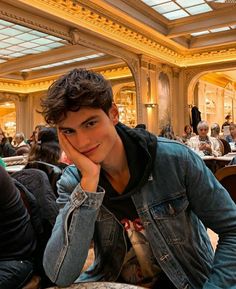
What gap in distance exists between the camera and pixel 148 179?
3.66 feet

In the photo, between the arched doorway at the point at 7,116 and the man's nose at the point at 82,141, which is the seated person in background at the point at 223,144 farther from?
the arched doorway at the point at 7,116

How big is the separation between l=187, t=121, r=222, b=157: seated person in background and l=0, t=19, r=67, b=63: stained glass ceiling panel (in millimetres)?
4313

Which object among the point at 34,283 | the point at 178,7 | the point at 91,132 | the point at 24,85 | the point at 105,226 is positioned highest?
the point at 178,7

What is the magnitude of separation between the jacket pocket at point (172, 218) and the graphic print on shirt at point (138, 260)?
8 cm

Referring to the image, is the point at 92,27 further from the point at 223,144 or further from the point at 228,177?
the point at 228,177

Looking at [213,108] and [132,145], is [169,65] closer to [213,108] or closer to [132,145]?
[213,108]

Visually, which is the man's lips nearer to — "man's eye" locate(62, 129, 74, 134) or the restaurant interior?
"man's eye" locate(62, 129, 74, 134)

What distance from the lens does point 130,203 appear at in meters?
1.16

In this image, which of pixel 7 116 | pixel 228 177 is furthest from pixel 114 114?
pixel 7 116

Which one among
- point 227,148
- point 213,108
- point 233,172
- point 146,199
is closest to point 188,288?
point 146,199

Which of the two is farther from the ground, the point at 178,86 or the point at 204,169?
the point at 178,86

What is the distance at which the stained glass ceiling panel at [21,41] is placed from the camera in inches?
310

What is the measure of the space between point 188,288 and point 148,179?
0.37m

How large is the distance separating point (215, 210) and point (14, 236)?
39.0 inches
